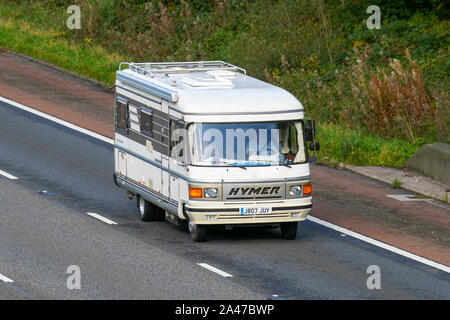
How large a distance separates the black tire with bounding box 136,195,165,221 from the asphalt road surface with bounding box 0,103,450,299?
0.16 meters

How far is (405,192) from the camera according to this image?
25016 millimetres

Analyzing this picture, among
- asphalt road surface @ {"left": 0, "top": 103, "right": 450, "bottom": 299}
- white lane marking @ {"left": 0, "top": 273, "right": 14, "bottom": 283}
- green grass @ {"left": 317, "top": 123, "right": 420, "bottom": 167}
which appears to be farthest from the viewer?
green grass @ {"left": 317, "top": 123, "right": 420, "bottom": 167}

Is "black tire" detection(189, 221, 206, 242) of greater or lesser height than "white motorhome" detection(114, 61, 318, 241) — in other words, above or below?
below

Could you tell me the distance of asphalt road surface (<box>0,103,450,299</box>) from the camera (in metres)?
17.4

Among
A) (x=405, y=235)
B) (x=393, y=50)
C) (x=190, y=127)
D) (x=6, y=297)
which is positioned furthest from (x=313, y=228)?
(x=393, y=50)

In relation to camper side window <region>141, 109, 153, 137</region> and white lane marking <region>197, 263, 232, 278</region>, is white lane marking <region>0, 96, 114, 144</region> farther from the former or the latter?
white lane marking <region>197, 263, 232, 278</region>

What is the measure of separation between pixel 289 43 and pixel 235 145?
620 inches

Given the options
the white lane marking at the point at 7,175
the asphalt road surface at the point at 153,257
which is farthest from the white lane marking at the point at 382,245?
the white lane marking at the point at 7,175

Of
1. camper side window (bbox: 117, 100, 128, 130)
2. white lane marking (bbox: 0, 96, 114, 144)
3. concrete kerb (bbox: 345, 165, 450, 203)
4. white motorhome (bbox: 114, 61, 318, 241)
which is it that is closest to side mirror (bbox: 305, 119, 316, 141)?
white motorhome (bbox: 114, 61, 318, 241)

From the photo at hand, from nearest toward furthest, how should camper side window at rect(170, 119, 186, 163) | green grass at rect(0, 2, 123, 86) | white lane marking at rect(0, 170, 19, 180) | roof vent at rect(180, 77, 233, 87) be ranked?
camper side window at rect(170, 119, 186, 163), roof vent at rect(180, 77, 233, 87), white lane marking at rect(0, 170, 19, 180), green grass at rect(0, 2, 123, 86)

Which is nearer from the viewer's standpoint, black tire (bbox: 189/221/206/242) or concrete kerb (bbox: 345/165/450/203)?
black tire (bbox: 189/221/206/242)

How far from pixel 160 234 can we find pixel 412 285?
508 cm

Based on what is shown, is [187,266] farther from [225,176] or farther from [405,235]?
[405,235]

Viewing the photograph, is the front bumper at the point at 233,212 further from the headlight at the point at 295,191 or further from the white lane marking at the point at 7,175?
the white lane marking at the point at 7,175
